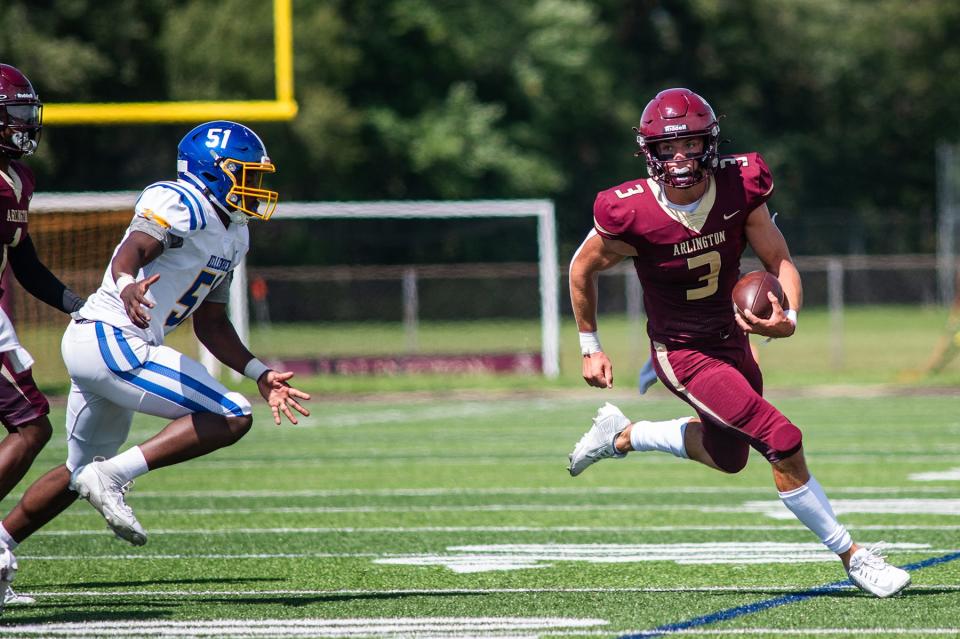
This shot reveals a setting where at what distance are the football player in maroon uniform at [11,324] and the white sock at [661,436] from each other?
94.4 inches

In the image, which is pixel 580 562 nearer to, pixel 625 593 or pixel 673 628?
pixel 625 593

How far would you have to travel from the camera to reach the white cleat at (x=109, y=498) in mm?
4977

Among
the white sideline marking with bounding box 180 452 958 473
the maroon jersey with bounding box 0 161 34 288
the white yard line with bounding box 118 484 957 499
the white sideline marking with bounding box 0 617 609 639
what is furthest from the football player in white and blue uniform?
the white sideline marking with bounding box 180 452 958 473

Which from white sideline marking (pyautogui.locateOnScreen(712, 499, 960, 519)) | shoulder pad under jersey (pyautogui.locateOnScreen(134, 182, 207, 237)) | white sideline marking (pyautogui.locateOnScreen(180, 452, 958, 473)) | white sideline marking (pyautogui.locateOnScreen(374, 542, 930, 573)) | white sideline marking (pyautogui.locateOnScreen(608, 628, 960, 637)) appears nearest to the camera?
white sideline marking (pyautogui.locateOnScreen(608, 628, 960, 637))

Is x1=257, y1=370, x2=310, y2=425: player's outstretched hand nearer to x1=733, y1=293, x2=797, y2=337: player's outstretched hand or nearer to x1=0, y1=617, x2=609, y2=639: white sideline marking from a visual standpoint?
x1=0, y1=617, x2=609, y2=639: white sideline marking

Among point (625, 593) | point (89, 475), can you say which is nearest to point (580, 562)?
point (625, 593)

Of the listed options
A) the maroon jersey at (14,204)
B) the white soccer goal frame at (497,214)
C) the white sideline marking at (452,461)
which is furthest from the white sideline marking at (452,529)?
the white soccer goal frame at (497,214)

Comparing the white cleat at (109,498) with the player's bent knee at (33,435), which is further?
the player's bent knee at (33,435)

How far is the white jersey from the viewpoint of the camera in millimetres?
5273

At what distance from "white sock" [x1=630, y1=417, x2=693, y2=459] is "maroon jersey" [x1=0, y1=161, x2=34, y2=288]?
8.70 ft

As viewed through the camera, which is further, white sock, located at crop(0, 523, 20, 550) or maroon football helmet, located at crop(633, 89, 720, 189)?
maroon football helmet, located at crop(633, 89, 720, 189)

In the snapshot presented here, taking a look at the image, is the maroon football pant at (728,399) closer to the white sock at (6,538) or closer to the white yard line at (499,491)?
the white sock at (6,538)

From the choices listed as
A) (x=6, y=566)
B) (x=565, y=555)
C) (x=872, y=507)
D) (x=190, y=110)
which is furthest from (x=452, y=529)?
(x=190, y=110)

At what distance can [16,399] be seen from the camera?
214 inches
